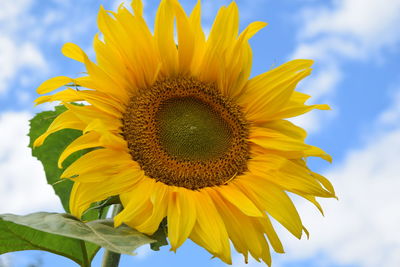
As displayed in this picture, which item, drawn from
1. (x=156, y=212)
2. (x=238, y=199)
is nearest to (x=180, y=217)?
(x=156, y=212)

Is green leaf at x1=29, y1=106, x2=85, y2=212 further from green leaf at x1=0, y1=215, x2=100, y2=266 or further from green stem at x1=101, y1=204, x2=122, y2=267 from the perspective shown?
green stem at x1=101, y1=204, x2=122, y2=267

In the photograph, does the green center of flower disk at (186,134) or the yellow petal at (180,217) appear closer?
the yellow petal at (180,217)

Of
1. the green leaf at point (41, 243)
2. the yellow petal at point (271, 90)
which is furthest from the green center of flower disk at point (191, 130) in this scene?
the green leaf at point (41, 243)

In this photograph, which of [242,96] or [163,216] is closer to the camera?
[163,216]

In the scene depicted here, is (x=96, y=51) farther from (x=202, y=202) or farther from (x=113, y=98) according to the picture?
(x=202, y=202)

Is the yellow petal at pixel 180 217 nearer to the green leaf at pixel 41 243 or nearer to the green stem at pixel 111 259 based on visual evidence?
the green stem at pixel 111 259

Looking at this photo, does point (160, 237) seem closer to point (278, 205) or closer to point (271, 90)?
point (278, 205)

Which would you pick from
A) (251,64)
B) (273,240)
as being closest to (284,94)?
(251,64)
